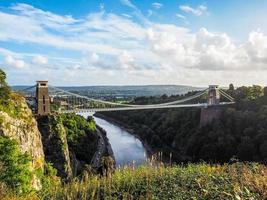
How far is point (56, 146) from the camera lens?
25891 millimetres

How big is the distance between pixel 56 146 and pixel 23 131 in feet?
22.9

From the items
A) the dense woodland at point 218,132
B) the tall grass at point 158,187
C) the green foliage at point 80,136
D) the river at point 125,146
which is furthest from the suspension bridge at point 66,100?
the tall grass at point 158,187

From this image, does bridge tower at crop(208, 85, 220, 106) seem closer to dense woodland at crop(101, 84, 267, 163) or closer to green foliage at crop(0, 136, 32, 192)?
dense woodland at crop(101, 84, 267, 163)

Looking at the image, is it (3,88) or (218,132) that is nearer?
(3,88)

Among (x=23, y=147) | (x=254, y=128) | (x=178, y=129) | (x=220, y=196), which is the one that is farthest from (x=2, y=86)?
(x=178, y=129)

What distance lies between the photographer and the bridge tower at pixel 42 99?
30.3 meters

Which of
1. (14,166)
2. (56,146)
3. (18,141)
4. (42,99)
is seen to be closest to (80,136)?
(42,99)

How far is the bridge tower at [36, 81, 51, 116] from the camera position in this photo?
1193 inches

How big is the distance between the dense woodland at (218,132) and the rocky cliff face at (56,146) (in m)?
11.4

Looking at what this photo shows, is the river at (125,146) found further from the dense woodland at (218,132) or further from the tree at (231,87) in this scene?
the tree at (231,87)

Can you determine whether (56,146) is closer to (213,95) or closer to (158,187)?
(158,187)

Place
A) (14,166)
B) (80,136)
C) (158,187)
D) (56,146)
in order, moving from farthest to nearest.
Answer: (80,136) < (56,146) < (14,166) < (158,187)

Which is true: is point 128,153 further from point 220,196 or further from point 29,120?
point 220,196

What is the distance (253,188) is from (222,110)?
39.9 m
